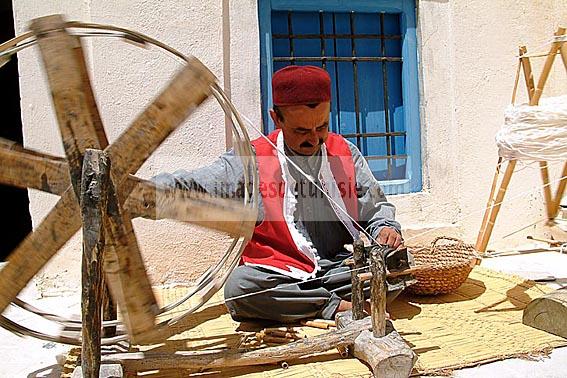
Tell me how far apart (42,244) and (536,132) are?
2.74 meters

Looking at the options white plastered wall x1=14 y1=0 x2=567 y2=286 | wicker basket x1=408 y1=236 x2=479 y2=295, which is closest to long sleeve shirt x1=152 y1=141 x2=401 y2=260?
wicker basket x1=408 y1=236 x2=479 y2=295

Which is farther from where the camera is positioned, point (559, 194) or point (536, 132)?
point (559, 194)

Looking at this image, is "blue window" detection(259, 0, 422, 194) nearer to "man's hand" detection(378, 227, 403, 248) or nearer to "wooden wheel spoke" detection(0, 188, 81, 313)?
"man's hand" detection(378, 227, 403, 248)

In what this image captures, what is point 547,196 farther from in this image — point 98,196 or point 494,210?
point 98,196

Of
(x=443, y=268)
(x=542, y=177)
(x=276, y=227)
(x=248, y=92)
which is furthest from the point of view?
(x=542, y=177)

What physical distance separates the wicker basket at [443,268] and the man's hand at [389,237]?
459mm

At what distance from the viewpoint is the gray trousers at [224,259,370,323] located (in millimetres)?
2477

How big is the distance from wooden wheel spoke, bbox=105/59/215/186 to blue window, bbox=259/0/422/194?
184cm

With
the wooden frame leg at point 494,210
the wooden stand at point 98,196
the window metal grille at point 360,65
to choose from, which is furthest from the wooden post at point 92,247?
the wooden frame leg at point 494,210

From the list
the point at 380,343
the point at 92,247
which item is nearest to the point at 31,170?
the point at 92,247

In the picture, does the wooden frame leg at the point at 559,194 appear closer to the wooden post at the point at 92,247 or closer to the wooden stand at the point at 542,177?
the wooden stand at the point at 542,177

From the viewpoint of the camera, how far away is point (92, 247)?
160 centimetres

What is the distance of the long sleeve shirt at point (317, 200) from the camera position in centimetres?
259

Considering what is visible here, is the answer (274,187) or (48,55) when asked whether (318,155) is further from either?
(48,55)
